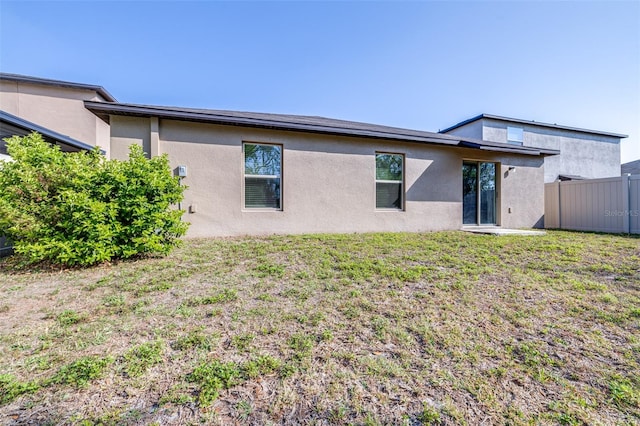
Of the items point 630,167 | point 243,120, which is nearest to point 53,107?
point 243,120

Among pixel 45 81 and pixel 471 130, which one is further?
pixel 471 130

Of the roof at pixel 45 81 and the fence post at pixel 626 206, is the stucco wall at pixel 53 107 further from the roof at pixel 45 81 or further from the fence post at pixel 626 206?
the fence post at pixel 626 206

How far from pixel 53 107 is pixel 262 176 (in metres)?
11.0

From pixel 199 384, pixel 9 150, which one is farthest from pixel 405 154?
pixel 9 150

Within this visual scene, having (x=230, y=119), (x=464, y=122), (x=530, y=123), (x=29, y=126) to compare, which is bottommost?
(x=29, y=126)

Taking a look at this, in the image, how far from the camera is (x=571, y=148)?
1642 cm

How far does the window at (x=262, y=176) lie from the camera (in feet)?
22.2

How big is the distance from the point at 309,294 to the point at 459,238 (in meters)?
5.04

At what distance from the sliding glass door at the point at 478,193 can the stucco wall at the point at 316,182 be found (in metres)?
0.29

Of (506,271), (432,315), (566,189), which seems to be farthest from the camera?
(566,189)

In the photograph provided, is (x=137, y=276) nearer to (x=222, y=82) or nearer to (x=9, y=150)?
(x=9, y=150)

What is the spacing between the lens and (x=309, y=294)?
10.9ft

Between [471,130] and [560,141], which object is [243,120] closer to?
[471,130]

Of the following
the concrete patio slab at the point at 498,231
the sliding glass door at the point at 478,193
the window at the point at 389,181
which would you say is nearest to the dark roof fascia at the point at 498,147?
the sliding glass door at the point at 478,193
